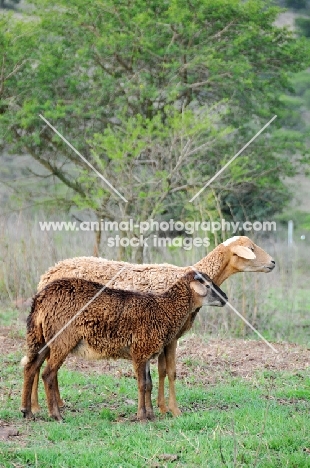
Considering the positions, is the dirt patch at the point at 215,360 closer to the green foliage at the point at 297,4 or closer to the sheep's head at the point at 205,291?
the sheep's head at the point at 205,291

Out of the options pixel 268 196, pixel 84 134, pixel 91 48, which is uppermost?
pixel 91 48

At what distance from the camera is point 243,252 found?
8953 millimetres

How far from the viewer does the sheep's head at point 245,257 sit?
29.4ft

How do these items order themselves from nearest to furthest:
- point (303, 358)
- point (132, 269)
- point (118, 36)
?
point (132, 269) → point (303, 358) → point (118, 36)

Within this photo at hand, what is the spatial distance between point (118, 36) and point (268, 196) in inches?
237

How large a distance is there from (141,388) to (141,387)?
1 cm

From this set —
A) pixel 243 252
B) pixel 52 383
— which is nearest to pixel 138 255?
pixel 243 252

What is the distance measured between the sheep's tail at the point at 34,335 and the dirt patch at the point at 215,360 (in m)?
1.91

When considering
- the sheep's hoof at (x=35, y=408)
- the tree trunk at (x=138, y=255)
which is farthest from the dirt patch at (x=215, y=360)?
the tree trunk at (x=138, y=255)

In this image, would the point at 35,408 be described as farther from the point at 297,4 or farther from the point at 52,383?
the point at 297,4

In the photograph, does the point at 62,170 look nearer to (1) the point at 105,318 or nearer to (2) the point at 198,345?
(2) the point at 198,345

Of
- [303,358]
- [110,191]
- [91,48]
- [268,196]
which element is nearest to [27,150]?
[91,48]

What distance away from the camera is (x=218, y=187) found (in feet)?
54.5

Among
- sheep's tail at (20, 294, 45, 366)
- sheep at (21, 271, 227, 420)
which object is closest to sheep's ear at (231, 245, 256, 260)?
sheep at (21, 271, 227, 420)
